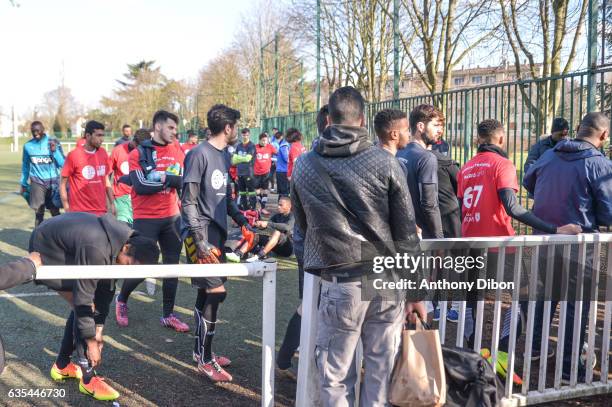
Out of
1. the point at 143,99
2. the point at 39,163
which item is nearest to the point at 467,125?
the point at 39,163

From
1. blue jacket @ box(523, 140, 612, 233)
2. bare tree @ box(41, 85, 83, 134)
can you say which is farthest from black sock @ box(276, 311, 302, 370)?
bare tree @ box(41, 85, 83, 134)

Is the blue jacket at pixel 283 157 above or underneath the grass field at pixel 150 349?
above

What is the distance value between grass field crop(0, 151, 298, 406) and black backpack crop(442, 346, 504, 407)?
1465 millimetres

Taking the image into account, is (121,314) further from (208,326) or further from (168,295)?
(208,326)

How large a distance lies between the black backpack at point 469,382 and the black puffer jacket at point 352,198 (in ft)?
2.26

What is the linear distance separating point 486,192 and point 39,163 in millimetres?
8159

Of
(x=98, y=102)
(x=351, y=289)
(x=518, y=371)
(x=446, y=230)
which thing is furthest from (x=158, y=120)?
(x=98, y=102)

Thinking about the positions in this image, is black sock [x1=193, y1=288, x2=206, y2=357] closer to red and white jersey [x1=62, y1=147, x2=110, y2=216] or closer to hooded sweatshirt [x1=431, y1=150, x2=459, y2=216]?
hooded sweatshirt [x1=431, y1=150, x2=459, y2=216]

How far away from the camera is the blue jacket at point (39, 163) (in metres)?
10.1

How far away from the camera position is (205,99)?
159 feet

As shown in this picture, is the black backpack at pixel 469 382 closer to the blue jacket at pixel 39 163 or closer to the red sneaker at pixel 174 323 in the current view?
the red sneaker at pixel 174 323

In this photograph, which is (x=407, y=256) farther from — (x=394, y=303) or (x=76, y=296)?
(x=76, y=296)

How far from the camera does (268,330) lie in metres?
3.32

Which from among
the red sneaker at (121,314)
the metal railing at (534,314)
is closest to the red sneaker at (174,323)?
the red sneaker at (121,314)
